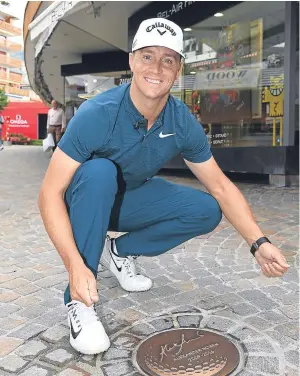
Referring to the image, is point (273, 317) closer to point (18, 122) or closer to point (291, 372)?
point (291, 372)

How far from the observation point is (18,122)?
3381 cm

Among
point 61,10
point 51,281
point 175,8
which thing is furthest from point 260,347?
point 175,8

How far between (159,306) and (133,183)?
76 centimetres

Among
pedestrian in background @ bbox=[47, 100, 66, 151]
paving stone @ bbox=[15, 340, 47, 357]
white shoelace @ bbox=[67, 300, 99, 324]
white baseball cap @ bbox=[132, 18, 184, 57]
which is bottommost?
paving stone @ bbox=[15, 340, 47, 357]

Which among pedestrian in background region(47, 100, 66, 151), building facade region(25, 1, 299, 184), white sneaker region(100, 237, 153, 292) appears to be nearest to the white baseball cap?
white sneaker region(100, 237, 153, 292)

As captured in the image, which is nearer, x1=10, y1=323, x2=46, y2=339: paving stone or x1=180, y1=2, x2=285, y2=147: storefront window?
x1=10, y1=323, x2=46, y2=339: paving stone

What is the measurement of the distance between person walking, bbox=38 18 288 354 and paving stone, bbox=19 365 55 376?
0.63 ft

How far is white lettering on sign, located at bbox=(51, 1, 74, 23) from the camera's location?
8266 mm

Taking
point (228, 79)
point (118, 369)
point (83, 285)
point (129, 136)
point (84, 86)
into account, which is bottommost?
point (118, 369)

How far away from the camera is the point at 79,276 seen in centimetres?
201

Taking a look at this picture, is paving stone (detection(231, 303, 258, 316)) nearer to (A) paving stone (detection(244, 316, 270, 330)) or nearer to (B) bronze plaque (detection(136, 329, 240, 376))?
(A) paving stone (detection(244, 316, 270, 330))

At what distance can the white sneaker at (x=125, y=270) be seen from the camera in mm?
3016

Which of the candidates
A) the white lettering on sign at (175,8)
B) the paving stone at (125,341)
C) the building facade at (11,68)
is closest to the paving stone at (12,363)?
the paving stone at (125,341)

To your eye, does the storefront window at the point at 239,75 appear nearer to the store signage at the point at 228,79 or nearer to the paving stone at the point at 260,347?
the store signage at the point at 228,79
